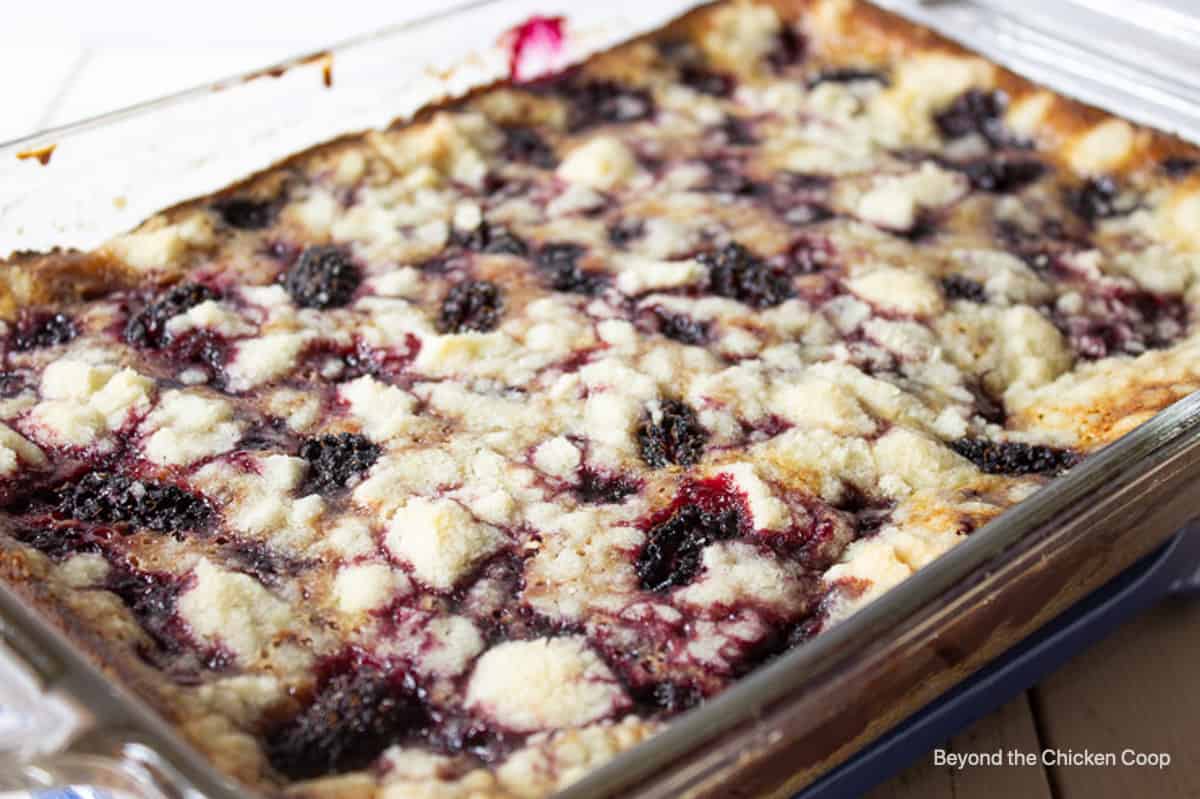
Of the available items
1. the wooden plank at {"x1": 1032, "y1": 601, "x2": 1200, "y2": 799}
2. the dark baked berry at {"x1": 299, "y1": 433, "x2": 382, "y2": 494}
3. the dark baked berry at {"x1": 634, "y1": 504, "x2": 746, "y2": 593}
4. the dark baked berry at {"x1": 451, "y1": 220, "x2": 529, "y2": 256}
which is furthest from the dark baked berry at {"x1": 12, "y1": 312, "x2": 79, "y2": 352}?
the wooden plank at {"x1": 1032, "y1": 601, "x2": 1200, "y2": 799}

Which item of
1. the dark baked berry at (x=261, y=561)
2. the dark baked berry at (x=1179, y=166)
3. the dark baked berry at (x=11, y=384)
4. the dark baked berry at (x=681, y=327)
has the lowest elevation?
the dark baked berry at (x=261, y=561)

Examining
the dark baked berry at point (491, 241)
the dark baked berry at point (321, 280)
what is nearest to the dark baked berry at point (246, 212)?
the dark baked berry at point (321, 280)

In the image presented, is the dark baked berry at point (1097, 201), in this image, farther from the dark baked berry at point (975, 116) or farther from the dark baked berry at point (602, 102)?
the dark baked berry at point (602, 102)

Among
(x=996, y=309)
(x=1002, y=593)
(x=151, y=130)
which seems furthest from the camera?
(x=151, y=130)

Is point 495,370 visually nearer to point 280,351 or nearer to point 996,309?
point 280,351

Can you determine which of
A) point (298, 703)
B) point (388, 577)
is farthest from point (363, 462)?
point (298, 703)

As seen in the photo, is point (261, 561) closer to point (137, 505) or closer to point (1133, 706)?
point (137, 505)

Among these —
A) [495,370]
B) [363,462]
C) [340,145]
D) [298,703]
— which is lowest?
[298,703]
